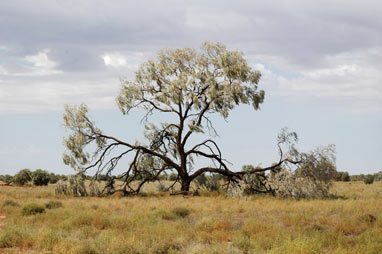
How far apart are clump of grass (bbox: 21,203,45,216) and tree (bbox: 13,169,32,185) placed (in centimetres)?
2517

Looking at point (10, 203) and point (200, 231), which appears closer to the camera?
point (200, 231)

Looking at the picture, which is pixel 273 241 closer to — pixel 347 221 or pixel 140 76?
pixel 347 221

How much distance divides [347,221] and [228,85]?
13151 millimetres

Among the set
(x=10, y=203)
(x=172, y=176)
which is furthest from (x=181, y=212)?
(x=172, y=176)

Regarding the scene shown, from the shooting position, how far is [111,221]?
14.6m

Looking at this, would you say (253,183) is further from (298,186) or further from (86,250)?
(86,250)

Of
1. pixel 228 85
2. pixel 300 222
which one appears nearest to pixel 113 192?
pixel 228 85

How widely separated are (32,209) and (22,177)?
25328 millimetres

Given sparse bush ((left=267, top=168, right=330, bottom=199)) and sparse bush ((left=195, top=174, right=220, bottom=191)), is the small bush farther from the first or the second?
sparse bush ((left=195, top=174, right=220, bottom=191))

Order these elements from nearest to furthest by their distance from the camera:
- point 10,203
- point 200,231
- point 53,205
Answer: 1. point 200,231
2. point 53,205
3. point 10,203

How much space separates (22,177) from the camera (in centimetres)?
4094

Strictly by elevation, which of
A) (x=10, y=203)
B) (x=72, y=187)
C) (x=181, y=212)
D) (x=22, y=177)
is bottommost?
(x=181, y=212)

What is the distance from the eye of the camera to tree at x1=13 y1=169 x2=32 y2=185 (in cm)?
4084

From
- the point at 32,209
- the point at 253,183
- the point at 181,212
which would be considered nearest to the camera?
the point at 181,212
